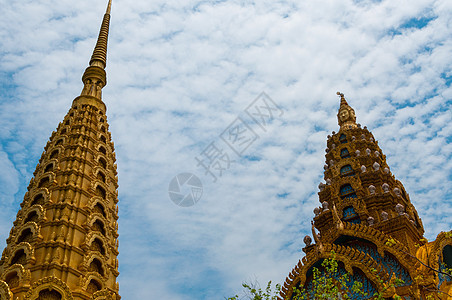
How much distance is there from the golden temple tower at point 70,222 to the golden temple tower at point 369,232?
1266cm

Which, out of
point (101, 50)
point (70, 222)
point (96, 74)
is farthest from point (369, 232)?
point (101, 50)

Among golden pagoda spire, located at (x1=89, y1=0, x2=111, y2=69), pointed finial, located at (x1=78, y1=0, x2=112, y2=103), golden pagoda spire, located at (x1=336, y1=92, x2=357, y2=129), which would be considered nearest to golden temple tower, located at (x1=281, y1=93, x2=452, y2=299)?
golden pagoda spire, located at (x1=336, y1=92, x2=357, y2=129)

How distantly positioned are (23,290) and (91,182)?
32.5ft

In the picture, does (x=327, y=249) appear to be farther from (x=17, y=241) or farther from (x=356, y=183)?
(x=17, y=241)

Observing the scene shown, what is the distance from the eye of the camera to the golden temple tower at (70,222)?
25.5m

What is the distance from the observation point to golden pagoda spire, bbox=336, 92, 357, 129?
45.5 meters

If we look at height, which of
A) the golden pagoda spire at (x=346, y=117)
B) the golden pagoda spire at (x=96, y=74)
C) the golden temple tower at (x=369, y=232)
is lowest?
the golden temple tower at (x=369, y=232)

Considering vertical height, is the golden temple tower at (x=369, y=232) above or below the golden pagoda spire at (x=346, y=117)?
below

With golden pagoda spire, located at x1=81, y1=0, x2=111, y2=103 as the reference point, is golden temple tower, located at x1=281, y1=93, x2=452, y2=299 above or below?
below

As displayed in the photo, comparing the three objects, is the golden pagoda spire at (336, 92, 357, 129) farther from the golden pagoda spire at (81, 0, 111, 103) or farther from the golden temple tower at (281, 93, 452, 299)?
the golden pagoda spire at (81, 0, 111, 103)

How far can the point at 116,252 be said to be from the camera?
102 feet

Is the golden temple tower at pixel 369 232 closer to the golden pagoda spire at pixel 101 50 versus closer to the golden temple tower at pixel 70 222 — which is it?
the golden temple tower at pixel 70 222

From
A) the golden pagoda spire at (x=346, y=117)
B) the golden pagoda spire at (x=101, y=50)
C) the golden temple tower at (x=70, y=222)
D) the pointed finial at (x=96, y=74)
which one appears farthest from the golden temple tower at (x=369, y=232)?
the golden pagoda spire at (x=101, y=50)

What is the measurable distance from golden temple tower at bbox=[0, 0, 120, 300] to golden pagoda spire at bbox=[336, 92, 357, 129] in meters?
24.1
